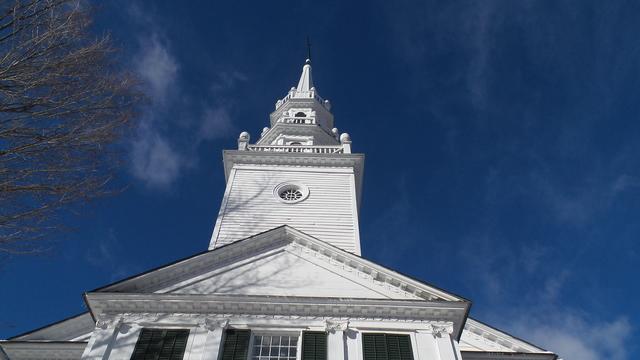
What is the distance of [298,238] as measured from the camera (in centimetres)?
1666

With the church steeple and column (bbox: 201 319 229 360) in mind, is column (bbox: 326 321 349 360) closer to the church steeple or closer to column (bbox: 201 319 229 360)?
column (bbox: 201 319 229 360)

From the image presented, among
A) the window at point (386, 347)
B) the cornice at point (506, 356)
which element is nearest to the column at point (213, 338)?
the window at point (386, 347)

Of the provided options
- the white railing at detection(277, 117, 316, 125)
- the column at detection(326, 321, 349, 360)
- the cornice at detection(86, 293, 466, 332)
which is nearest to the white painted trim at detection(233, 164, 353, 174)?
the white railing at detection(277, 117, 316, 125)

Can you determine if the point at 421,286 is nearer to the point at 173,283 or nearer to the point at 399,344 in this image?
the point at 399,344

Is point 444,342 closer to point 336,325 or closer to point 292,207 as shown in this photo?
point 336,325

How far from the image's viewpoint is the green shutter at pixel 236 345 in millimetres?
12398

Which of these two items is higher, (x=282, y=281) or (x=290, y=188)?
(x=290, y=188)

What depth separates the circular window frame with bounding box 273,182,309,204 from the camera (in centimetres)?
A: 2223

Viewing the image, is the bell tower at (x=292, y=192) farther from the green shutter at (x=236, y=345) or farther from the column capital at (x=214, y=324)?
the green shutter at (x=236, y=345)

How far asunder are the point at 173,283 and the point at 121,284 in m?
1.45

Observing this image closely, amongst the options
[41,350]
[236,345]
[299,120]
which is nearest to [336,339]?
[236,345]

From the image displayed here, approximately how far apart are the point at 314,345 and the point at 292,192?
11.0 m

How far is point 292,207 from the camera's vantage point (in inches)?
860

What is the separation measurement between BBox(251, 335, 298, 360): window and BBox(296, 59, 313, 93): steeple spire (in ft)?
85.8
